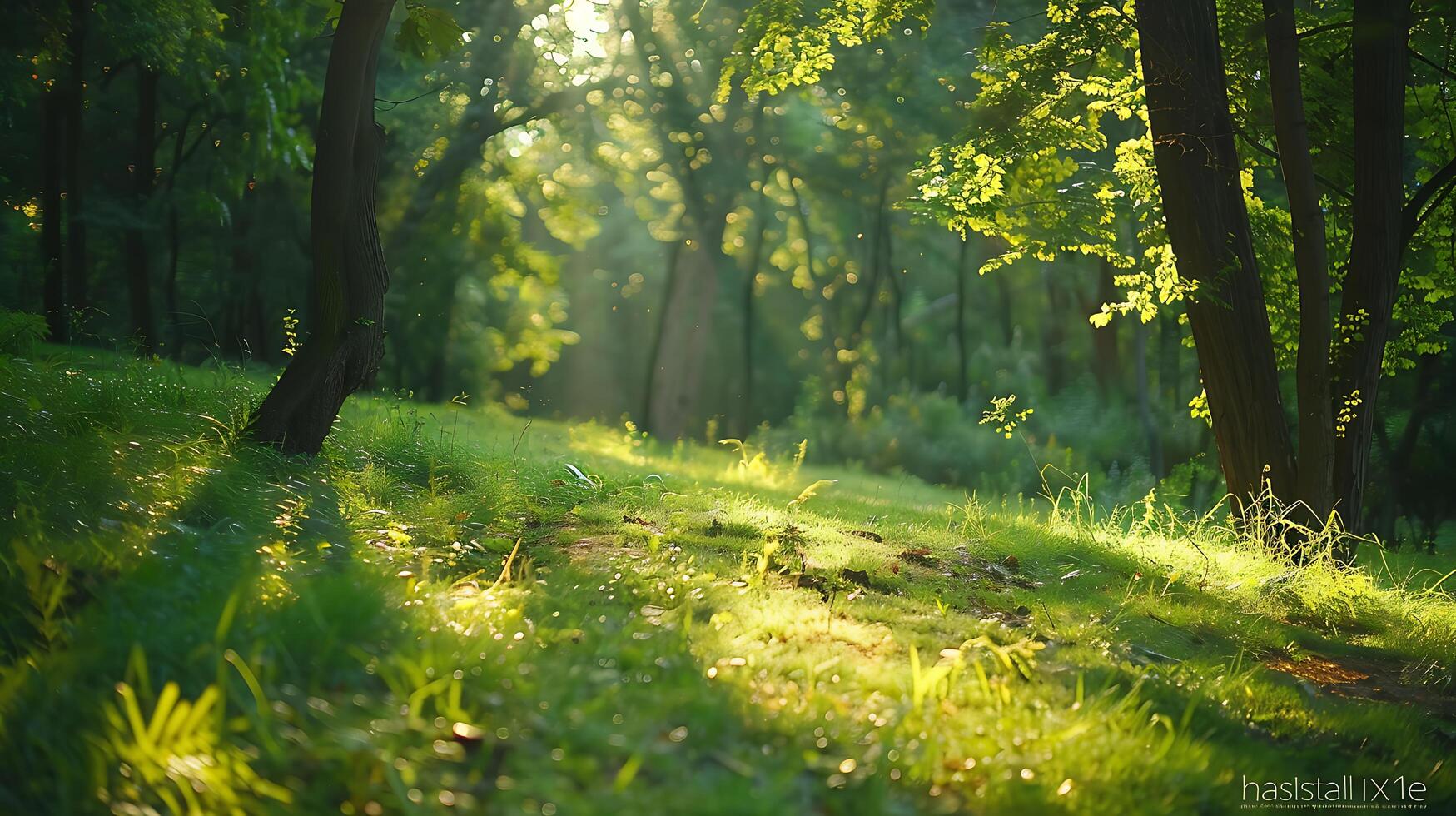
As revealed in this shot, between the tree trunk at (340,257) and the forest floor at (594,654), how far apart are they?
35cm

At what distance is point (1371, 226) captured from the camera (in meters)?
7.84

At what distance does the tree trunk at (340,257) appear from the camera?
6.57 meters

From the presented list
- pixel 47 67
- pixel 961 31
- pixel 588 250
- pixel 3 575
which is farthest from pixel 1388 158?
pixel 588 250

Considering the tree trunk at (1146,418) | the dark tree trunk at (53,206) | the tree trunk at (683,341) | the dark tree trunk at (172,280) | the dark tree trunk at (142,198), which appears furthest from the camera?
the tree trunk at (683,341)

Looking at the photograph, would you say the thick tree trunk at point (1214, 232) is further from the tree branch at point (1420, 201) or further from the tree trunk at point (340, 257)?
the tree trunk at point (340, 257)

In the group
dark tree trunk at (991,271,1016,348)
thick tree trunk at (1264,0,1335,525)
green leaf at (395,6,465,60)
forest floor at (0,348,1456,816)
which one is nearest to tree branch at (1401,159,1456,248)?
thick tree trunk at (1264,0,1335,525)

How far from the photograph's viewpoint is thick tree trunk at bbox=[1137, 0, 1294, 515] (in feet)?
25.5

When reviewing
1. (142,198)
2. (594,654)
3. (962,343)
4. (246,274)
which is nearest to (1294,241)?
(594,654)

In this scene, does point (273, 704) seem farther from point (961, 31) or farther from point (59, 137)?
point (961, 31)

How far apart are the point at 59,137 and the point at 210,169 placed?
144 inches

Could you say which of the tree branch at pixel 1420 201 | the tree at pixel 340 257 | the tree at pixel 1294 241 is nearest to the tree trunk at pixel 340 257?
the tree at pixel 340 257

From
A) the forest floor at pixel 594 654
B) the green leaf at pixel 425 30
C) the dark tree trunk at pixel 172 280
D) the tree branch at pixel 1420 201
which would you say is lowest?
the forest floor at pixel 594 654

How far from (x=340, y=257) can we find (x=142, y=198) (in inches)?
582

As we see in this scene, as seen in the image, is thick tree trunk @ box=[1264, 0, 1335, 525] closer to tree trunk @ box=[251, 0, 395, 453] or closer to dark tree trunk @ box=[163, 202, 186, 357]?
tree trunk @ box=[251, 0, 395, 453]
